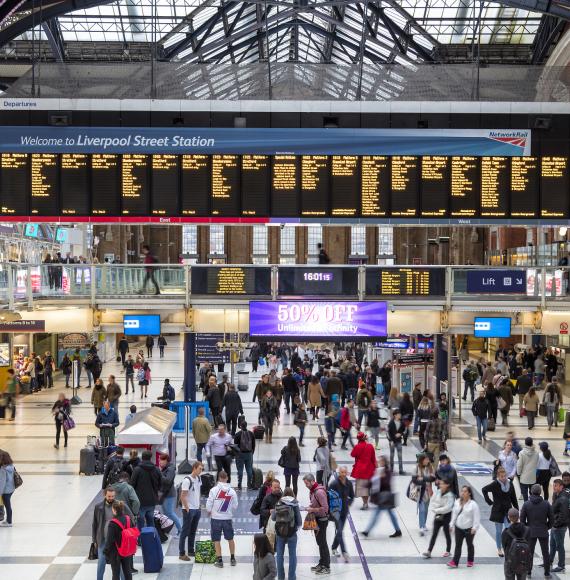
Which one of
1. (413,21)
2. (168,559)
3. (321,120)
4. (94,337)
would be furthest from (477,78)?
(94,337)

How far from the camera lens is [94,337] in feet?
135

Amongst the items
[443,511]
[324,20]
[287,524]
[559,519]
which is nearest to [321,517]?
[287,524]

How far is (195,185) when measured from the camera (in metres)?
22.5

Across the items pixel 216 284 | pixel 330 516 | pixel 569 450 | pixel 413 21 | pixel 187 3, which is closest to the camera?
pixel 330 516

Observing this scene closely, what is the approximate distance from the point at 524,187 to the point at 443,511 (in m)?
11.6

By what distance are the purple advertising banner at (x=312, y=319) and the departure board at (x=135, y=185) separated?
137 inches

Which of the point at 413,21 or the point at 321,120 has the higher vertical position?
the point at 413,21

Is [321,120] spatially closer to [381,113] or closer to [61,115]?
[381,113]

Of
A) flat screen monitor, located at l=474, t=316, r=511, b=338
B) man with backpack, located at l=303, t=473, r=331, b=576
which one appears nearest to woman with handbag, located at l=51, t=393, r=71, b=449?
flat screen monitor, located at l=474, t=316, r=511, b=338

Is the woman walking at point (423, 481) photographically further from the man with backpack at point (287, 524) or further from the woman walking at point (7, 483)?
the woman walking at point (7, 483)

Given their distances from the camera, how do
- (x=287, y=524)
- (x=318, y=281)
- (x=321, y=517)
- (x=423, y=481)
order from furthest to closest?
(x=318, y=281) → (x=423, y=481) → (x=321, y=517) → (x=287, y=524)

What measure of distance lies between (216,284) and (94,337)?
19149 millimetres

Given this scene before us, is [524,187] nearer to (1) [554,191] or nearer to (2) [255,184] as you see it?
(1) [554,191]

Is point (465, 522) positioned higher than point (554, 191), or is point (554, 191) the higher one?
point (554, 191)
